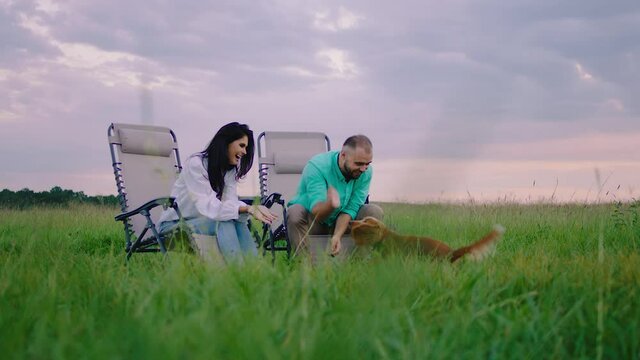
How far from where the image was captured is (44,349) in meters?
1.62

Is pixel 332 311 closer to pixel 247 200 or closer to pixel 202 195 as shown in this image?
pixel 202 195

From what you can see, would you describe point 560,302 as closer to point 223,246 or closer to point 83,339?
point 83,339

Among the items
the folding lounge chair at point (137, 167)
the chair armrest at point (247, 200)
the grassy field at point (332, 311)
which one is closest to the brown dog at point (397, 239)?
the grassy field at point (332, 311)

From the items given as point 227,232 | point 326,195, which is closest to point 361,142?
point 326,195

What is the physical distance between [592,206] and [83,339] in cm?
665

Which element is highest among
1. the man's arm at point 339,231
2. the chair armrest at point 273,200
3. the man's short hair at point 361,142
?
the man's short hair at point 361,142

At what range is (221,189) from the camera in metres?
4.12

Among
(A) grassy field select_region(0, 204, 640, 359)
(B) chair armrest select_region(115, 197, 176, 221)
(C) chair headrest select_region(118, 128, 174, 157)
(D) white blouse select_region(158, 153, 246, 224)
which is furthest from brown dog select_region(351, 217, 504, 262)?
(C) chair headrest select_region(118, 128, 174, 157)

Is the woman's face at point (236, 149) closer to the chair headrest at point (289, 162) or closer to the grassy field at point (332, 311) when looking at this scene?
the grassy field at point (332, 311)

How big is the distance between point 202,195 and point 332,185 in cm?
77

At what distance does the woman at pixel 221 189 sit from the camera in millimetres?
3836

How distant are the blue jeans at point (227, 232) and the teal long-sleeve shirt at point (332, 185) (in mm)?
394

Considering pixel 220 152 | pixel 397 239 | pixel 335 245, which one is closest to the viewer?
pixel 397 239

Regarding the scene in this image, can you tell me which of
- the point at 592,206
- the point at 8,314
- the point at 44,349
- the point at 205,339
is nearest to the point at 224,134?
the point at 8,314
